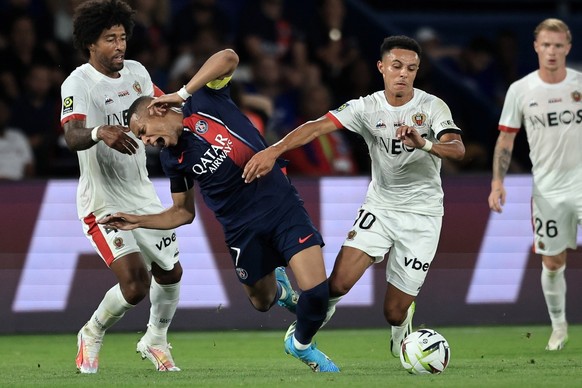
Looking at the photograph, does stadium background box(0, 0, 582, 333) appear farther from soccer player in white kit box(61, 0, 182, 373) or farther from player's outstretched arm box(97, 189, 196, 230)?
player's outstretched arm box(97, 189, 196, 230)

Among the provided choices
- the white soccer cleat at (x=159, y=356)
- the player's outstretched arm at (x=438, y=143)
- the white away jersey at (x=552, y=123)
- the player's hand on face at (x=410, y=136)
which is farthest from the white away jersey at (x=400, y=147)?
the white soccer cleat at (x=159, y=356)

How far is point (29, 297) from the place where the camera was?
12.9 metres

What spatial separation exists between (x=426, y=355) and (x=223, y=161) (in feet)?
6.39

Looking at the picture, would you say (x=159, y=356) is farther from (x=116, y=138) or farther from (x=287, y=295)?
(x=116, y=138)

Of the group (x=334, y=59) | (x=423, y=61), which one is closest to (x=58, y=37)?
(x=334, y=59)

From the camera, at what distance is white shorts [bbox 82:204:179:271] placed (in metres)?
9.51

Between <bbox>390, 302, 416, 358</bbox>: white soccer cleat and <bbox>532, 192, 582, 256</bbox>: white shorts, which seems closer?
<bbox>390, 302, 416, 358</bbox>: white soccer cleat

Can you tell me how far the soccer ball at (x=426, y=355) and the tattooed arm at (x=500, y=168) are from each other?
2.15 m

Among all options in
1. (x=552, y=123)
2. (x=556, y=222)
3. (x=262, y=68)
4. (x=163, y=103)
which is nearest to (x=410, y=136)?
(x=163, y=103)

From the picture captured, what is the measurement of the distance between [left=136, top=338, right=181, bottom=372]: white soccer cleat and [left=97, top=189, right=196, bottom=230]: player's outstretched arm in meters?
1.16

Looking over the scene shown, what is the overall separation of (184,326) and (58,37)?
466 centimetres

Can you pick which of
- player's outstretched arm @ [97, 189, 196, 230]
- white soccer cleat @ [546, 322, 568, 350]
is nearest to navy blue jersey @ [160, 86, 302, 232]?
player's outstretched arm @ [97, 189, 196, 230]

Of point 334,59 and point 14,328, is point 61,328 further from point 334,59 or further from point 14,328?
point 334,59

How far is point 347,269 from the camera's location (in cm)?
955
